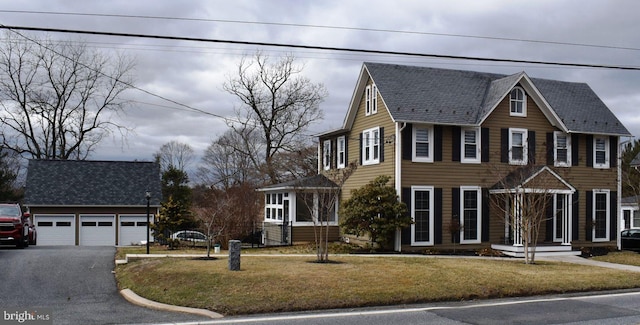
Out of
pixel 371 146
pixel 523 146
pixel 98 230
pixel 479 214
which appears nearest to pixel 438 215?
pixel 479 214

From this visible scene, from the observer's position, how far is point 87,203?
129 ft

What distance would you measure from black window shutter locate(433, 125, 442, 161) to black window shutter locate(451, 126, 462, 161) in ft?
2.04

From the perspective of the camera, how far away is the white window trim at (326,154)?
32.2 metres

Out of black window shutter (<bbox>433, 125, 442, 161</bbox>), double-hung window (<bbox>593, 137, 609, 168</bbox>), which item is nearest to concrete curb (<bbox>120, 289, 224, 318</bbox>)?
black window shutter (<bbox>433, 125, 442, 161</bbox>)

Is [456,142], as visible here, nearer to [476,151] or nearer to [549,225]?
[476,151]

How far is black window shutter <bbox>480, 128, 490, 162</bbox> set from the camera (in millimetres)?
26609

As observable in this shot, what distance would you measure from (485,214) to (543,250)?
9.07ft

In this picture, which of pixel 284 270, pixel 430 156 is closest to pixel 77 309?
pixel 284 270

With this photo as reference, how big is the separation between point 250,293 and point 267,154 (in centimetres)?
3616

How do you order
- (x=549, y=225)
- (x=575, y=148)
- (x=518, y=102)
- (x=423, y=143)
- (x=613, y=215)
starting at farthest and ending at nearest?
(x=613, y=215), (x=575, y=148), (x=518, y=102), (x=549, y=225), (x=423, y=143)

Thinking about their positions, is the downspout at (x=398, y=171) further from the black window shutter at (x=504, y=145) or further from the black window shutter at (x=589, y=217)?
the black window shutter at (x=589, y=217)

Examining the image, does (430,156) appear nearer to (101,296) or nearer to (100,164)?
(101,296)

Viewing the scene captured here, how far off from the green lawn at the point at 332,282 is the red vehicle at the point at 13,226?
8808 mm

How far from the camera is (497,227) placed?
2675cm
